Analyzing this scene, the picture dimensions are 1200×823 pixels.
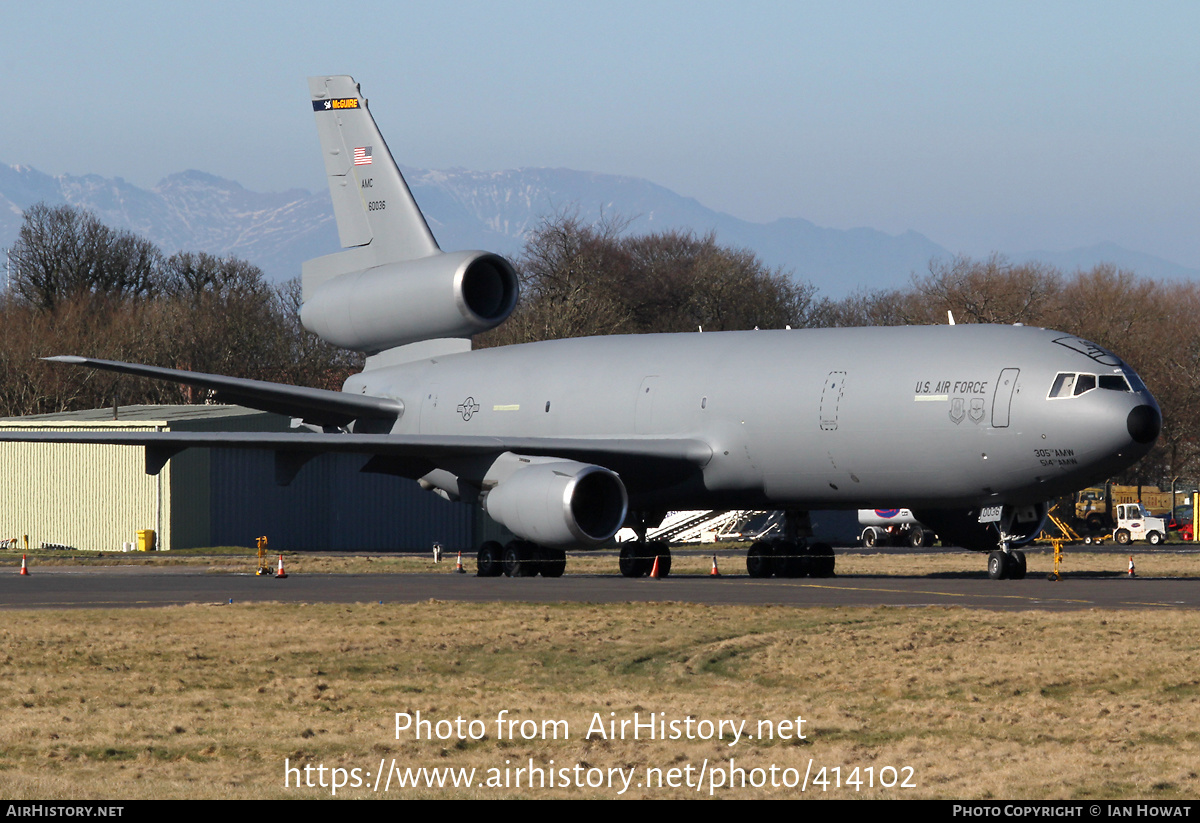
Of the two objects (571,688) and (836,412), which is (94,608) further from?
(836,412)

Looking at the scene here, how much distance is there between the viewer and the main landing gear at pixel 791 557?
96.6 feet

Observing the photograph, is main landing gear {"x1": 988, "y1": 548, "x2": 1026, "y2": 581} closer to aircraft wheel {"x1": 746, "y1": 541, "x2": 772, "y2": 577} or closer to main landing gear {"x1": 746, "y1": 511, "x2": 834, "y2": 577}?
main landing gear {"x1": 746, "y1": 511, "x2": 834, "y2": 577}

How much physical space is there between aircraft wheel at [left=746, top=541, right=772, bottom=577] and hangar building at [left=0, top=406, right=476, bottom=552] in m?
21.8

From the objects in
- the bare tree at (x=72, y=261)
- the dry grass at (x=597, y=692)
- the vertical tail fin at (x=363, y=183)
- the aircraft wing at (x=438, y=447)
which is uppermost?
the bare tree at (x=72, y=261)

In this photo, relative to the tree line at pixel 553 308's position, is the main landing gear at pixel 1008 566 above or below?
below

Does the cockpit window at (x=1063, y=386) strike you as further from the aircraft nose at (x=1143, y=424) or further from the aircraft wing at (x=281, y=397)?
the aircraft wing at (x=281, y=397)

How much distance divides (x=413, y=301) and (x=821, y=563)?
10.3 metres

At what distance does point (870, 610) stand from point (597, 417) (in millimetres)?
11179

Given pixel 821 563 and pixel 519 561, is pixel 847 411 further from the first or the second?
pixel 519 561

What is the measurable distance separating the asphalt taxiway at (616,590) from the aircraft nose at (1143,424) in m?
2.35

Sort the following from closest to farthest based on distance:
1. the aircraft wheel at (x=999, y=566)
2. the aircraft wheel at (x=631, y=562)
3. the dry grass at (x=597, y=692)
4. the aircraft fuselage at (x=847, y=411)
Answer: the dry grass at (x=597, y=692) → the aircraft fuselage at (x=847, y=411) → the aircraft wheel at (x=999, y=566) → the aircraft wheel at (x=631, y=562)

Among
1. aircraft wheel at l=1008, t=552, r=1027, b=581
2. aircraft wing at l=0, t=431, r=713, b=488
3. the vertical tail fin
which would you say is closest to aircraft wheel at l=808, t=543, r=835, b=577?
aircraft wing at l=0, t=431, r=713, b=488

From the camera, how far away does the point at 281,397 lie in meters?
31.4

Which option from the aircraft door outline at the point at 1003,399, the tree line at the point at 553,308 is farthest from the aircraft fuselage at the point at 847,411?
the tree line at the point at 553,308
